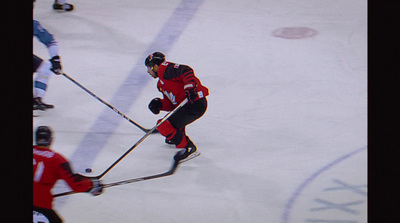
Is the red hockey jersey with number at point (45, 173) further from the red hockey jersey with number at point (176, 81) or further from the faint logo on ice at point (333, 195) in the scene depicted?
Result: the faint logo on ice at point (333, 195)

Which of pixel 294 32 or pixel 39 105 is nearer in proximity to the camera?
pixel 39 105

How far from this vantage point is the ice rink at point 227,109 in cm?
354

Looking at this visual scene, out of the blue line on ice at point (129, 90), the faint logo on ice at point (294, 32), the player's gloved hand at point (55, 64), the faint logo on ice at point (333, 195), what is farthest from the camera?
the faint logo on ice at point (294, 32)

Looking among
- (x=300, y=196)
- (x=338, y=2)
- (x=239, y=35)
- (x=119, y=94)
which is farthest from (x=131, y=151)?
(x=338, y=2)

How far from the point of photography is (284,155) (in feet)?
13.4

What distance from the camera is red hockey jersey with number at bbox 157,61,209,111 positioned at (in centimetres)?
371

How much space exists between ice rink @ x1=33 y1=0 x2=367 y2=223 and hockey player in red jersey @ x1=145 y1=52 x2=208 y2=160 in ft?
0.62

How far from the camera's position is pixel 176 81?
3.84m

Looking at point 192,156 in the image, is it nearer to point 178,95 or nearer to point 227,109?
point 178,95

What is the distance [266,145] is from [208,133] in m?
0.47

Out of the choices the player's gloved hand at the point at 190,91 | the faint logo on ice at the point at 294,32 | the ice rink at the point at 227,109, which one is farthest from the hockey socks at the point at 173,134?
the faint logo on ice at the point at 294,32

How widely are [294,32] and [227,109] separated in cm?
178

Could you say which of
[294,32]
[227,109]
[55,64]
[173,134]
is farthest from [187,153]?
[294,32]

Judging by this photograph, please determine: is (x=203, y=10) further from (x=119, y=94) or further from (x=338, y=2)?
(x=119, y=94)
